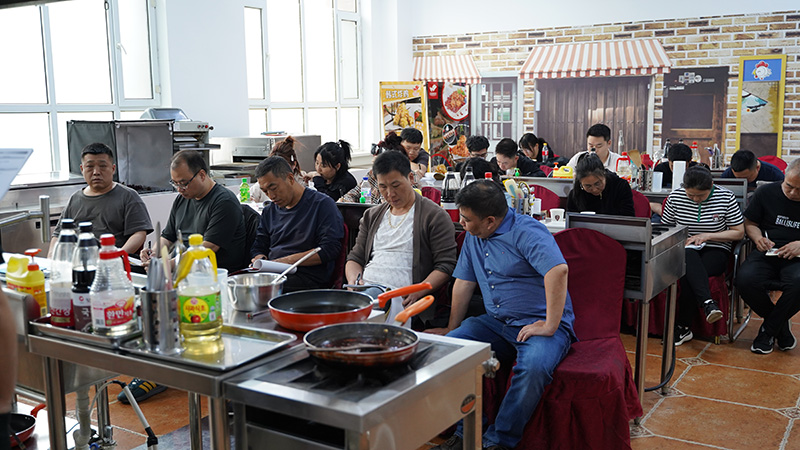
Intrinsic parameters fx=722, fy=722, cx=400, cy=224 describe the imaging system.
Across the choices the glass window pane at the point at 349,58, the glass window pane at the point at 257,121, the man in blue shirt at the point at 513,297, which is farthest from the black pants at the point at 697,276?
the glass window pane at the point at 349,58

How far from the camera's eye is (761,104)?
866cm

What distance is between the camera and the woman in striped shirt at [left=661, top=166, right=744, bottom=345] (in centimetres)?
480

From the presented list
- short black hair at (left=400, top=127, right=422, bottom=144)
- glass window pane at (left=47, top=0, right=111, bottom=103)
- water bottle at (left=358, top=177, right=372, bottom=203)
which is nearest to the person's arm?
water bottle at (left=358, top=177, right=372, bottom=203)

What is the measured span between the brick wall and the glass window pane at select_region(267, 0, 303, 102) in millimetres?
2818

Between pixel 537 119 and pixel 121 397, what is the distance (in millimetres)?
7425

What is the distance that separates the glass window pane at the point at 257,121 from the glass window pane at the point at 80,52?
2212 millimetres

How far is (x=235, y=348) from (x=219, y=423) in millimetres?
220

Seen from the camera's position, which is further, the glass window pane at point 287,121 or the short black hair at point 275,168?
the glass window pane at point 287,121

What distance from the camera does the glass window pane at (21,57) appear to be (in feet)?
20.8

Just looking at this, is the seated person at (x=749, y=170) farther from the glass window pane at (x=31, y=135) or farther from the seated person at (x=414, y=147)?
the glass window pane at (x=31, y=135)

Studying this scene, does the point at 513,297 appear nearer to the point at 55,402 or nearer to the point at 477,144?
the point at 55,402

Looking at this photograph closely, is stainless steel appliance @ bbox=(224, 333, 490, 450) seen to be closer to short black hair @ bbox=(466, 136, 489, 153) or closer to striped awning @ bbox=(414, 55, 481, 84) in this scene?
short black hair @ bbox=(466, 136, 489, 153)

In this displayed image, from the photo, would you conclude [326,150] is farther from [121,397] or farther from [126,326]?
[126,326]

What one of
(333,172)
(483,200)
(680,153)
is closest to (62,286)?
(483,200)
